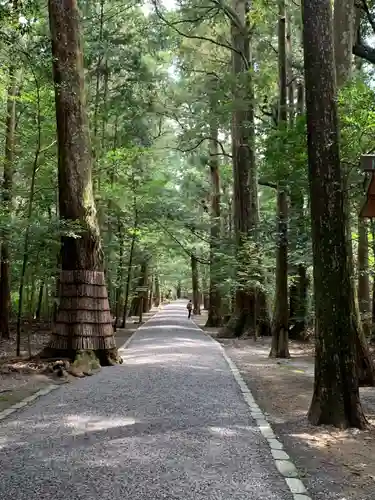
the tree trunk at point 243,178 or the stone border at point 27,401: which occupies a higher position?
the tree trunk at point 243,178

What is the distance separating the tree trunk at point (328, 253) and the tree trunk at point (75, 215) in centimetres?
529

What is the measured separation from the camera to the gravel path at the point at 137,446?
12.0ft

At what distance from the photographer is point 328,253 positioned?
233 inches

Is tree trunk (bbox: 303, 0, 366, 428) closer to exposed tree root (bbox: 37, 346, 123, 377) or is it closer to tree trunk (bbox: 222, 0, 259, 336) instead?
exposed tree root (bbox: 37, 346, 123, 377)

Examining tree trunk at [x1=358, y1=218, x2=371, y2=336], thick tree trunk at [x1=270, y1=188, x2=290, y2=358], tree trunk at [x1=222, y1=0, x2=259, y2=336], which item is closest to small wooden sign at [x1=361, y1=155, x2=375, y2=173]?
thick tree trunk at [x1=270, y1=188, x2=290, y2=358]

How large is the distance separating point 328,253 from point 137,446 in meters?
3.00

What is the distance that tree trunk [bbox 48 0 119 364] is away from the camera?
10.1m

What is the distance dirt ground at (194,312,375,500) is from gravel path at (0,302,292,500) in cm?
34

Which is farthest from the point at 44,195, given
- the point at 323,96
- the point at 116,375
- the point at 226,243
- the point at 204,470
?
the point at 204,470

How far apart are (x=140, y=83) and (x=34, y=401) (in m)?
14.8

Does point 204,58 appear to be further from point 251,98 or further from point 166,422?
point 166,422

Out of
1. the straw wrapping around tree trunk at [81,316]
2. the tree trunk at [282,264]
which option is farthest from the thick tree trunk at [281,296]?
the straw wrapping around tree trunk at [81,316]

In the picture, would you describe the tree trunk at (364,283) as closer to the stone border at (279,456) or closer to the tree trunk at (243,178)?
the tree trunk at (243,178)

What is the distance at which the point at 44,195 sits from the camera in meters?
16.7
